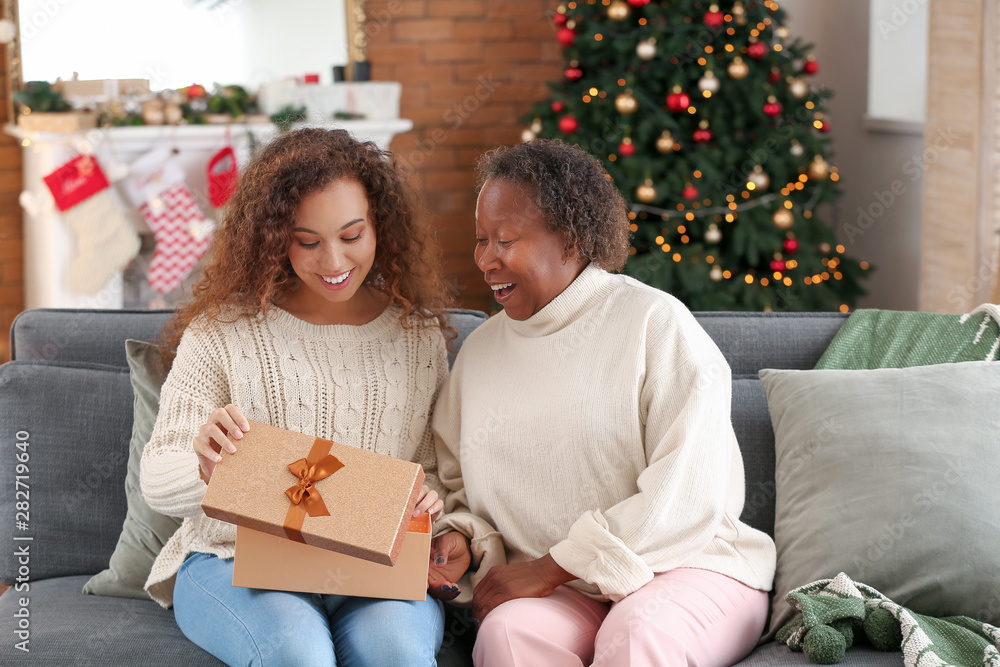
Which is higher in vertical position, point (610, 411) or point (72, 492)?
point (610, 411)

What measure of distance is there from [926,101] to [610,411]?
8.65 ft

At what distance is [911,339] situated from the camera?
172 cm

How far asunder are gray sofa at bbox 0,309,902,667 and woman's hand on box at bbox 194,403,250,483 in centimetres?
33

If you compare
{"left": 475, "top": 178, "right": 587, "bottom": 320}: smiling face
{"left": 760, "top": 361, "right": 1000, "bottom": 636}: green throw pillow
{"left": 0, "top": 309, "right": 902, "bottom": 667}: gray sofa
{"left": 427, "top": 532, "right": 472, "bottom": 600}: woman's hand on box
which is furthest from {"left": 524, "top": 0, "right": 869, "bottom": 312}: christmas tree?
{"left": 427, "top": 532, "right": 472, "bottom": 600}: woman's hand on box

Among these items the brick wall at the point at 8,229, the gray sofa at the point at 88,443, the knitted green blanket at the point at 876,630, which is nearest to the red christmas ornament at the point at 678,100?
the gray sofa at the point at 88,443

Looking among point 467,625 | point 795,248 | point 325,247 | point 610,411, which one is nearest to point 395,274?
point 325,247

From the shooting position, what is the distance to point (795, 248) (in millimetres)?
3402

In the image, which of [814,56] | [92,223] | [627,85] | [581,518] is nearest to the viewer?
[581,518]

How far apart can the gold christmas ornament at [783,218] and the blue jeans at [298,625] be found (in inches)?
93.6

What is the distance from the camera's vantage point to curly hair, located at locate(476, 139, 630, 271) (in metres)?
1.47

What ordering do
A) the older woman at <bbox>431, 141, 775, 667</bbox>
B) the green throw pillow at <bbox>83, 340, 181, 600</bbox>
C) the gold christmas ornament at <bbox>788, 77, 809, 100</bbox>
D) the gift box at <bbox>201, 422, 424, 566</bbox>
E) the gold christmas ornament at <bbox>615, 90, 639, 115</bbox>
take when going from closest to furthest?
the gift box at <bbox>201, 422, 424, 566</bbox> → the older woman at <bbox>431, 141, 775, 667</bbox> → the green throw pillow at <bbox>83, 340, 181, 600</bbox> → the gold christmas ornament at <bbox>615, 90, 639, 115</bbox> → the gold christmas ornament at <bbox>788, 77, 809, 100</bbox>

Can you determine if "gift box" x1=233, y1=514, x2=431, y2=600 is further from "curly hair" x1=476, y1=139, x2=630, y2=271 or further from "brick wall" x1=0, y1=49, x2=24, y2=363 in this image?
"brick wall" x1=0, y1=49, x2=24, y2=363

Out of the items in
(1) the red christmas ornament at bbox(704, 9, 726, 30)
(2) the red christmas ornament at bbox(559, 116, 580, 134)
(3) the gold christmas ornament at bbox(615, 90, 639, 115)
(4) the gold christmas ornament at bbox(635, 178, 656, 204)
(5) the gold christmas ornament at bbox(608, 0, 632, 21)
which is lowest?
(4) the gold christmas ornament at bbox(635, 178, 656, 204)

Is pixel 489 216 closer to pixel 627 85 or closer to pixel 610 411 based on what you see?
pixel 610 411
